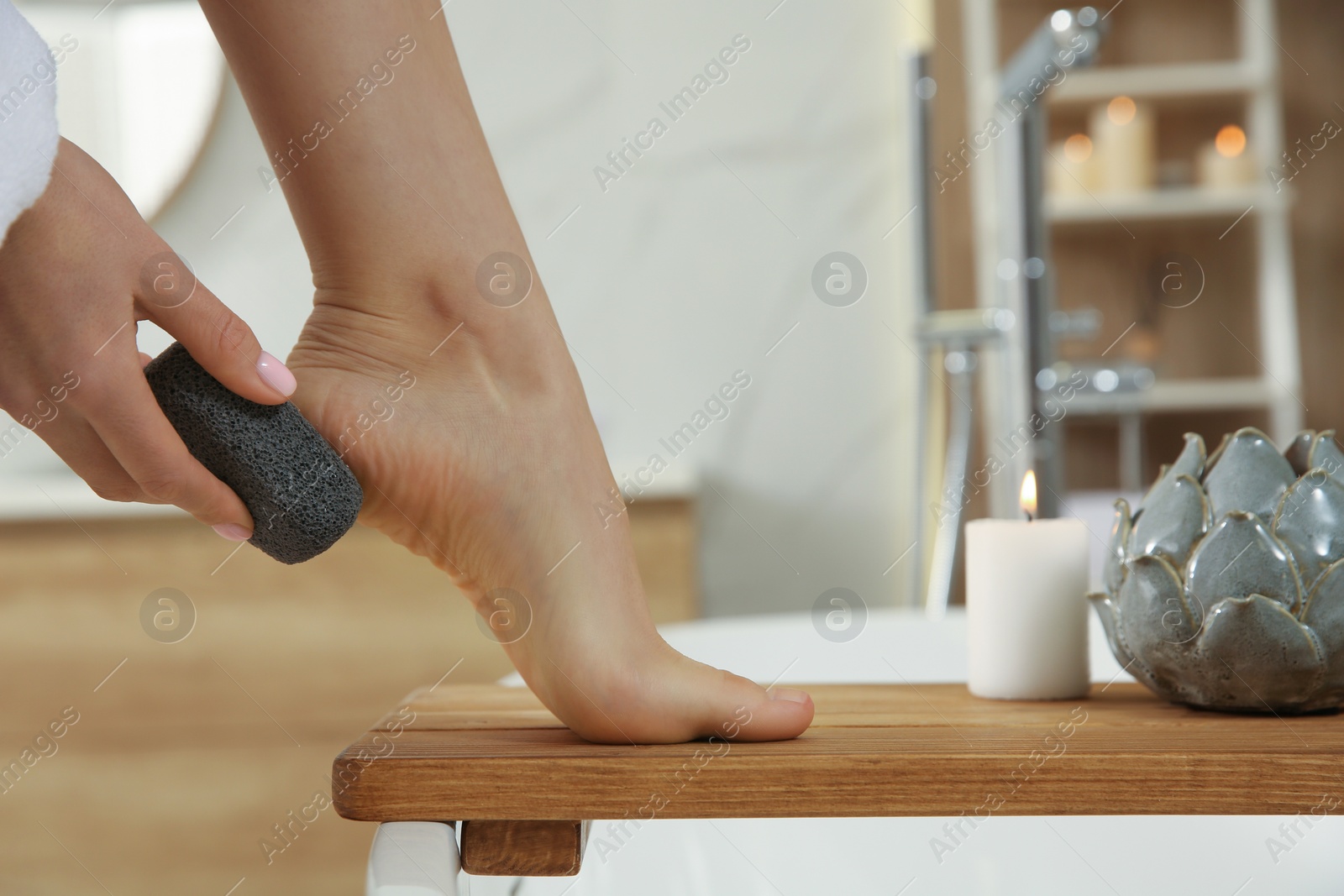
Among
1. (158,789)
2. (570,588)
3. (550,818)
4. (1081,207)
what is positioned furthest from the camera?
(1081,207)

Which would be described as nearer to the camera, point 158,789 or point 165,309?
point 165,309

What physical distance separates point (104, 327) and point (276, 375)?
0.06m

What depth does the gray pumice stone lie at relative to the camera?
41cm

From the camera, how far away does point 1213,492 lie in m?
0.49

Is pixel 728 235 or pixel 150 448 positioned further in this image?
pixel 728 235

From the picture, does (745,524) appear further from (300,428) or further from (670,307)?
(300,428)

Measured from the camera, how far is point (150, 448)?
0.40 meters

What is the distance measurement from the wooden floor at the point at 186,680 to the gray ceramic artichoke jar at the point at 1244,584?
A: 0.95 m

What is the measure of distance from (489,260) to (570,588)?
15cm

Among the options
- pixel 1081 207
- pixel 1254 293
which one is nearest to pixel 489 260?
pixel 1081 207

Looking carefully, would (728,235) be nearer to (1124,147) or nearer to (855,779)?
(1124,147)

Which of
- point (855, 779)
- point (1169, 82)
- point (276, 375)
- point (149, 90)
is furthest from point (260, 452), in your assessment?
point (1169, 82)

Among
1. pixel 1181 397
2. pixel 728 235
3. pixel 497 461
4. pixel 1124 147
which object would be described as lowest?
pixel 497 461

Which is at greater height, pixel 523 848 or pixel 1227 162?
pixel 1227 162
